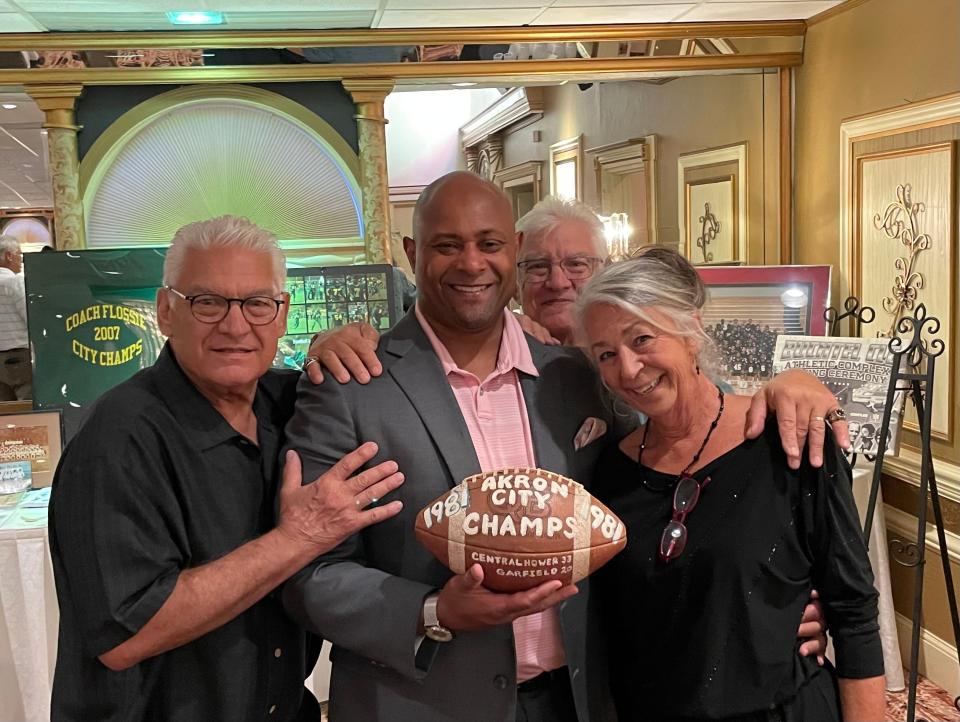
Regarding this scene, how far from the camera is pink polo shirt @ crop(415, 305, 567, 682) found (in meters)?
1.47

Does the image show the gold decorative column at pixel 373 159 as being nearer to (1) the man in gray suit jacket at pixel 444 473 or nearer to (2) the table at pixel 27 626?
(2) the table at pixel 27 626

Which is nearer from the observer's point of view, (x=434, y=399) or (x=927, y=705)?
(x=434, y=399)

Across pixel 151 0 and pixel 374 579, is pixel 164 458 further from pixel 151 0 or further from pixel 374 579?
pixel 151 0

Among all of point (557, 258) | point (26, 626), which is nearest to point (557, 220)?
point (557, 258)

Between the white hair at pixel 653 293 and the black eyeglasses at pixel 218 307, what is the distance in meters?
0.54

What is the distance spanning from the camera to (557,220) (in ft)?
7.60

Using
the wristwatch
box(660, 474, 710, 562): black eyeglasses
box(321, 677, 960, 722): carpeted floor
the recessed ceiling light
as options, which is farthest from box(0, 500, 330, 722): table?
the recessed ceiling light

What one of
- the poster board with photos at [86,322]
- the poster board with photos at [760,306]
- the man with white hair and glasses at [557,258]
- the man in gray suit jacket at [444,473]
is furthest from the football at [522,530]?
the poster board with photos at [760,306]

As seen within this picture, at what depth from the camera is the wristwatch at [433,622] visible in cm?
131

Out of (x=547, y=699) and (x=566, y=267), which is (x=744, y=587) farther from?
(x=566, y=267)

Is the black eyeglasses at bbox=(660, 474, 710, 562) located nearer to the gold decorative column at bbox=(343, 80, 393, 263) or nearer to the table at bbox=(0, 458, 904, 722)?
the table at bbox=(0, 458, 904, 722)

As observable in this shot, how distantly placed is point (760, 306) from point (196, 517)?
308cm

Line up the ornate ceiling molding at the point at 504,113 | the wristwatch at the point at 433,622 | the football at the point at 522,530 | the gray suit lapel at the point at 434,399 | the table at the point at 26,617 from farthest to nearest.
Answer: the ornate ceiling molding at the point at 504,113
the table at the point at 26,617
the gray suit lapel at the point at 434,399
the wristwatch at the point at 433,622
the football at the point at 522,530

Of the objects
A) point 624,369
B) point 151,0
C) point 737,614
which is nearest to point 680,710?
point 737,614
